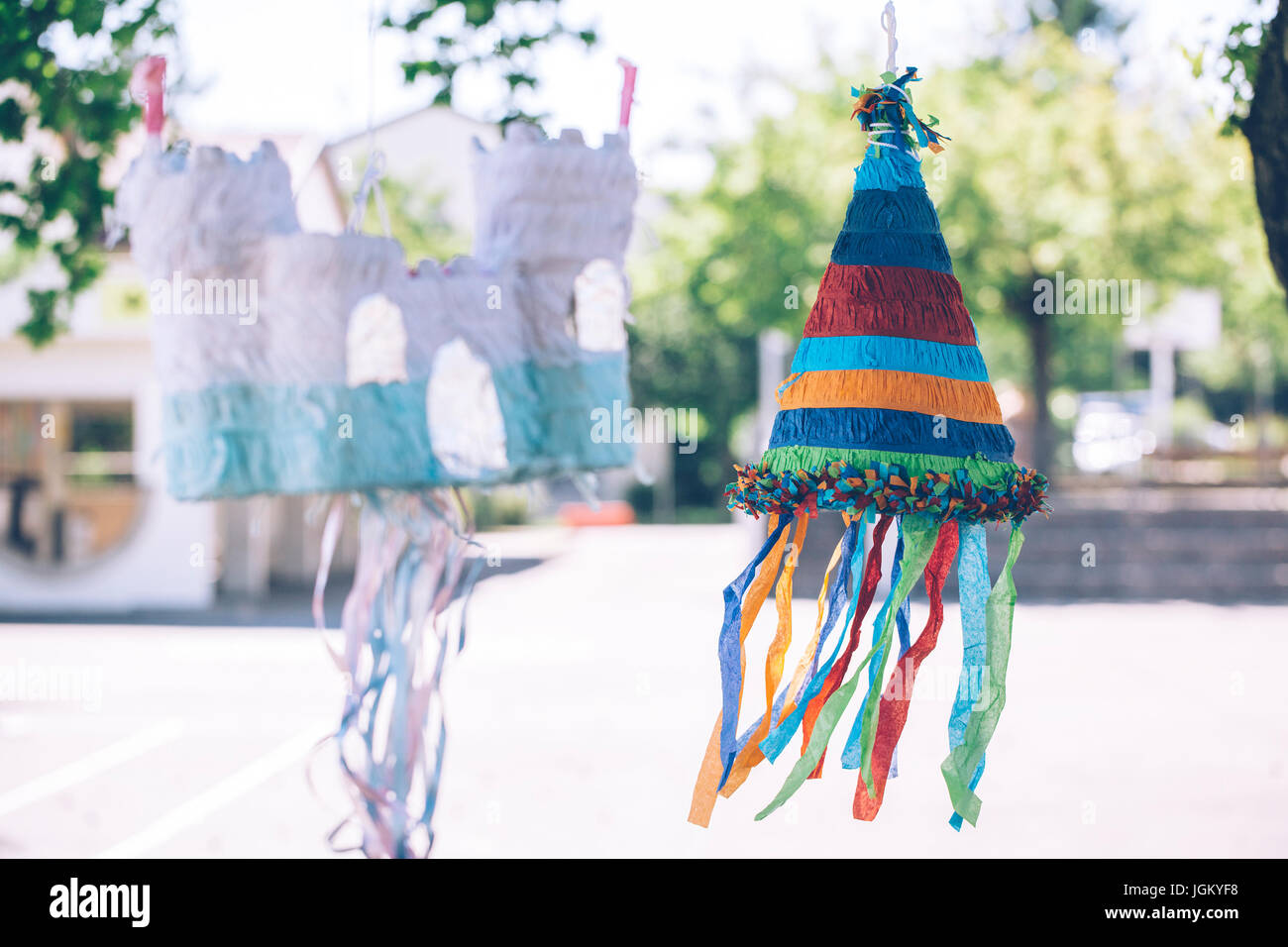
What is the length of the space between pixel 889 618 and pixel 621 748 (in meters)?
4.08

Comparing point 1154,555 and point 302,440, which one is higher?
point 302,440

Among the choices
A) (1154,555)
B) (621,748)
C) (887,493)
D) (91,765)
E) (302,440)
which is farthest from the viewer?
(1154,555)

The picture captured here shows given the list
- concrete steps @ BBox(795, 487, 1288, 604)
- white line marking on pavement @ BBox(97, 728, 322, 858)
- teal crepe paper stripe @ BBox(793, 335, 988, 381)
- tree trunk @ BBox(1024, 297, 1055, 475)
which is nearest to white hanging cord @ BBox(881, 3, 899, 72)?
teal crepe paper stripe @ BBox(793, 335, 988, 381)

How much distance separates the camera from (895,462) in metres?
1.58

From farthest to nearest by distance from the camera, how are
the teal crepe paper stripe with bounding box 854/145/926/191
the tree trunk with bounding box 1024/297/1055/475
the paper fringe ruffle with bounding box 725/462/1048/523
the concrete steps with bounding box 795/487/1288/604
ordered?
the tree trunk with bounding box 1024/297/1055/475, the concrete steps with bounding box 795/487/1288/604, the teal crepe paper stripe with bounding box 854/145/926/191, the paper fringe ruffle with bounding box 725/462/1048/523

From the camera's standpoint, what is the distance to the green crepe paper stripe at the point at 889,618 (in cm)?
160

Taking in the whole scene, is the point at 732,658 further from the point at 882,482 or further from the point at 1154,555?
the point at 1154,555

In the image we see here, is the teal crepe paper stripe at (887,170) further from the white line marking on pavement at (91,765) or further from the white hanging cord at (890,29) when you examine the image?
the white line marking on pavement at (91,765)

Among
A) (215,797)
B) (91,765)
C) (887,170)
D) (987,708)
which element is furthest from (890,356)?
(91,765)

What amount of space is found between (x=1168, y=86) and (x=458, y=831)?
964 centimetres

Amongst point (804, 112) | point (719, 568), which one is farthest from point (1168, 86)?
point (719, 568)

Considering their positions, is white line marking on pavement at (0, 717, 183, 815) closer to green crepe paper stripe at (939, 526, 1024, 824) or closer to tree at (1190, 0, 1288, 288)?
green crepe paper stripe at (939, 526, 1024, 824)

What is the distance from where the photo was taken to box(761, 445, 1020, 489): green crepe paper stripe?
5.17ft

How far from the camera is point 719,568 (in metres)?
13.4
